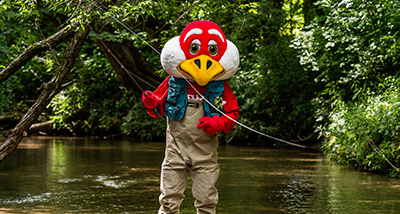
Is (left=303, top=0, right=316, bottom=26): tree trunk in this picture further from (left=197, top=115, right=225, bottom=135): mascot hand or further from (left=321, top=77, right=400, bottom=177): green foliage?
(left=197, top=115, right=225, bottom=135): mascot hand

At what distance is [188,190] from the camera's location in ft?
25.9

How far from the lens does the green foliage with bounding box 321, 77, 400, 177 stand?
9.10m

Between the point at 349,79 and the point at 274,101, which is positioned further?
the point at 274,101

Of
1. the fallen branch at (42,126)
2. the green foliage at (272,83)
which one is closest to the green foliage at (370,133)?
the green foliage at (272,83)

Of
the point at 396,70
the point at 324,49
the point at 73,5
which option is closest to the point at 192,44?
the point at 73,5

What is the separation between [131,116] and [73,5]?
10.5 meters

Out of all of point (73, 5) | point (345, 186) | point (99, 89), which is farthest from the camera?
point (99, 89)

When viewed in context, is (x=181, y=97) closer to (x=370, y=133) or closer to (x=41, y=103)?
(x=41, y=103)

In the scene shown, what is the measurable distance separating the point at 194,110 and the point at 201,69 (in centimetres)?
35

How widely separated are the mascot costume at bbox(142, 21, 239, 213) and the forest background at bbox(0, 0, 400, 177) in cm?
178

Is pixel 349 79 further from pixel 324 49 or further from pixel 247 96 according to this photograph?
pixel 247 96

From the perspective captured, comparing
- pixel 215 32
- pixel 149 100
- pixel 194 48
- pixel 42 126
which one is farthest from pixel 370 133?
pixel 42 126

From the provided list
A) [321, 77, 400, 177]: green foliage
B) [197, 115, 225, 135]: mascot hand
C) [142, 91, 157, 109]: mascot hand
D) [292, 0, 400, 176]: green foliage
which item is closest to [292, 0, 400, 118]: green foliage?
[292, 0, 400, 176]: green foliage

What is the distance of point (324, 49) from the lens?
13477mm
